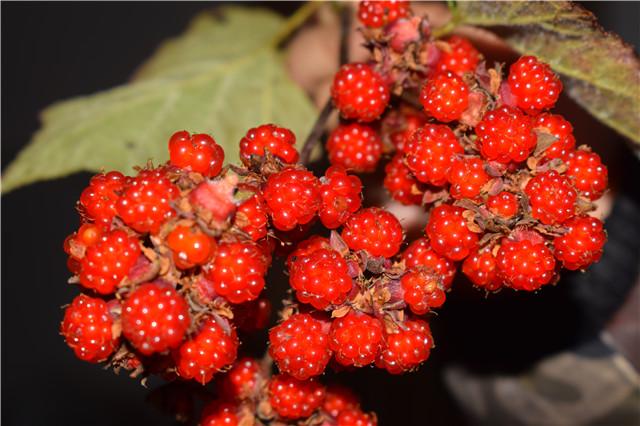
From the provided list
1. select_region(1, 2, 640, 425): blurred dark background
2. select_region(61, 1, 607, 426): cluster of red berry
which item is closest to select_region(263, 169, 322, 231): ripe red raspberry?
select_region(61, 1, 607, 426): cluster of red berry

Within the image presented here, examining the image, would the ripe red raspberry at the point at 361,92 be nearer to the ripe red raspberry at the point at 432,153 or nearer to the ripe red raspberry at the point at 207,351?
the ripe red raspberry at the point at 432,153

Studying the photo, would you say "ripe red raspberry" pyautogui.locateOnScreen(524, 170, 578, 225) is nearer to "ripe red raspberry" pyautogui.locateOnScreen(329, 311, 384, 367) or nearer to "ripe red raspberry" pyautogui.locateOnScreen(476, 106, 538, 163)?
"ripe red raspberry" pyautogui.locateOnScreen(476, 106, 538, 163)

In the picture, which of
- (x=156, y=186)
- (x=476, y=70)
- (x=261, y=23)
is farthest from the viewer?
(x=261, y=23)

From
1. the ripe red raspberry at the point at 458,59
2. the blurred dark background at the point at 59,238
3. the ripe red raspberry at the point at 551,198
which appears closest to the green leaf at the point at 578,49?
the ripe red raspberry at the point at 458,59

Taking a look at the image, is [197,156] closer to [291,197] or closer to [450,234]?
[291,197]

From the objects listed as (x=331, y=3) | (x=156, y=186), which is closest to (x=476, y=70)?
(x=156, y=186)

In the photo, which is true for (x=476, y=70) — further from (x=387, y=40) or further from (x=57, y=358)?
(x=57, y=358)

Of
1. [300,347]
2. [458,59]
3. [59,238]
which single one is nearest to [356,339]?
[300,347]
